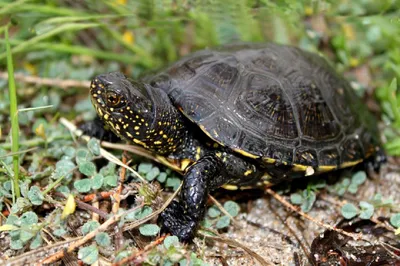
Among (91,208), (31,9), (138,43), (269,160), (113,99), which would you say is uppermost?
(31,9)

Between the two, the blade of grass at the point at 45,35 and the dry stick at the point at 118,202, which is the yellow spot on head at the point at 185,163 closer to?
the dry stick at the point at 118,202

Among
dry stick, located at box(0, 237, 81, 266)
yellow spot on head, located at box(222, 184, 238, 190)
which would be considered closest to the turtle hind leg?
yellow spot on head, located at box(222, 184, 238, 190)

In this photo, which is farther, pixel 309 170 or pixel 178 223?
pixel 309 170

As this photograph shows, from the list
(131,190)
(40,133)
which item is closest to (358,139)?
(131,190)

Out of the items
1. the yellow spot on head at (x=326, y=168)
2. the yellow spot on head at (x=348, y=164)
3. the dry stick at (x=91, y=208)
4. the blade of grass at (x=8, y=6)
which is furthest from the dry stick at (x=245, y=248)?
the blade of grass at (x=8, y=6)

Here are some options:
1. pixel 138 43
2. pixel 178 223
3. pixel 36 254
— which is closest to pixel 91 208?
pixel 36 254

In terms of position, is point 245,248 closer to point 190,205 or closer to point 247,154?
point 190,205
